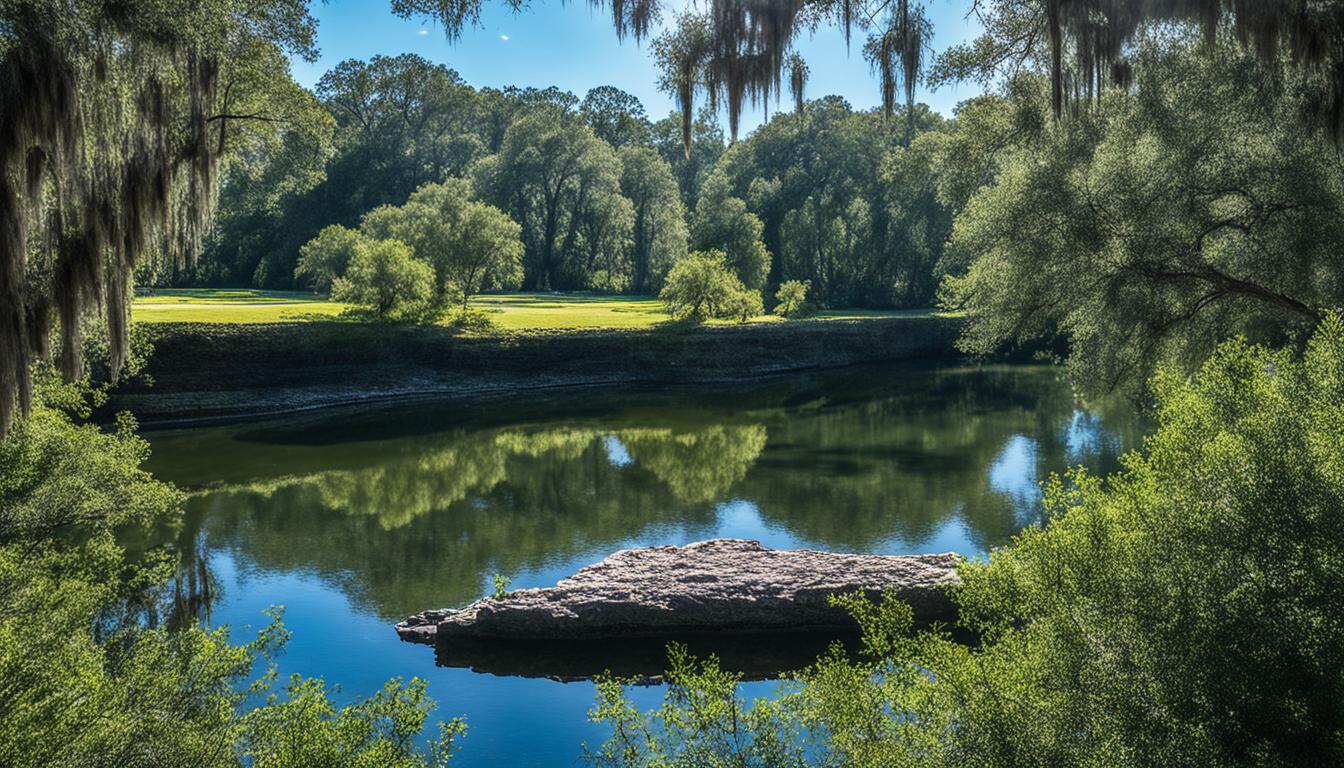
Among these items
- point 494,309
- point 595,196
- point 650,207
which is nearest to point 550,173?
point 595,196

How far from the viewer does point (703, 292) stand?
163 ft

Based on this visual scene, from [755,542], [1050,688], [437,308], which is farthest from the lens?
[437,308]

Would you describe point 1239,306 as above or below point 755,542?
above

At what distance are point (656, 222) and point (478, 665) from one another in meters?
57.6

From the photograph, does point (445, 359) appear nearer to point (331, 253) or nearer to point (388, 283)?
point (388, 283)

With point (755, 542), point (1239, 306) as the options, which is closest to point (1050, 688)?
point (755, 542)

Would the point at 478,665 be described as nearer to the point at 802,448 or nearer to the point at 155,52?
the point at 155,52

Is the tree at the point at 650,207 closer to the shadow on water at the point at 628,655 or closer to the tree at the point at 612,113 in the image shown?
the tree at the point at 612,113

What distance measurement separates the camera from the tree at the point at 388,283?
42719 mm

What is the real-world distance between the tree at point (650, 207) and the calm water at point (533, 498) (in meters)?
26.8

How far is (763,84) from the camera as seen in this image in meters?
11.9

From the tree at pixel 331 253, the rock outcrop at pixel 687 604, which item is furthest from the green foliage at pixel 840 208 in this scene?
the rock outcrop at pixel 687 604

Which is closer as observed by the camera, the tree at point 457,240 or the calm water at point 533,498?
the calm water at point 533,498

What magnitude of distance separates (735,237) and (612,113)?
27.2m
